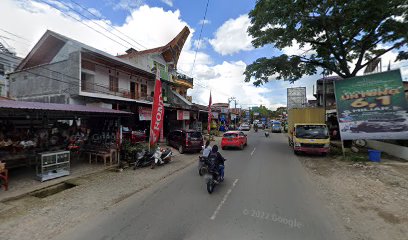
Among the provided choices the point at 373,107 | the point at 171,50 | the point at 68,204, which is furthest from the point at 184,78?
the point at 68,204

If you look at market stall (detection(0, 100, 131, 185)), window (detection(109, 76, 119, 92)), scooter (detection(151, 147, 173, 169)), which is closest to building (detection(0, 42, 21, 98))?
window (detection(109, 76, 119, 92))

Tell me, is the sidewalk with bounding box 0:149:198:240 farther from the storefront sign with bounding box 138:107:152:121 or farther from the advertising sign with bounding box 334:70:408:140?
the advertising sign with bounding box 334:70:408:140

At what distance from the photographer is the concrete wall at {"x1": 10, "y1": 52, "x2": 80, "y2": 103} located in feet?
53.0

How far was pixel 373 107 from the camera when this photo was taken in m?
12.5

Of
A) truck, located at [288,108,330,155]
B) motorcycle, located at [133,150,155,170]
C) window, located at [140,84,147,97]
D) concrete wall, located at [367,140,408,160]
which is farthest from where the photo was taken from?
window, located at [140,84,147,97]

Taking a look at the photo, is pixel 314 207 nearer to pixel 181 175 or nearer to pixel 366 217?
pixel 366 217

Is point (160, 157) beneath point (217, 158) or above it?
beneath

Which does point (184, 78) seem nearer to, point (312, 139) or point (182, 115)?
point (182, 115)

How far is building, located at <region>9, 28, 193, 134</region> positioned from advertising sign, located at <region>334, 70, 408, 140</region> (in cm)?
1606

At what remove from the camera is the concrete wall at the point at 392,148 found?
11.7m

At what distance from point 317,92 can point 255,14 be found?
3507cm

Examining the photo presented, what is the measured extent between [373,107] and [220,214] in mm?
12519

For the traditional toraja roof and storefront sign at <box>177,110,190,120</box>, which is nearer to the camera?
storefront sign at <box>177,110,190,120</box>

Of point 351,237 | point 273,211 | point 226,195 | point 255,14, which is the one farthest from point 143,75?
point 351,237
